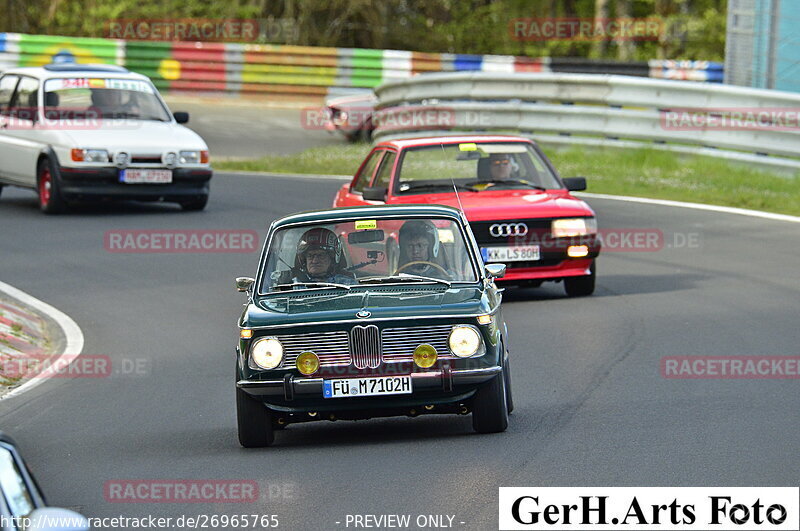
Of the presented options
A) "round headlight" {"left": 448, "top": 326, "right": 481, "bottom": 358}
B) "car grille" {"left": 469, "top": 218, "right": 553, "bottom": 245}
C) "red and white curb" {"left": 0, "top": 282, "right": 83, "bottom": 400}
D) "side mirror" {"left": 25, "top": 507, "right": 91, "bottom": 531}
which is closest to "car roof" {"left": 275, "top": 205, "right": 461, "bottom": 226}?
"round headlight" {"left": 448, "top": 326, "right": 481, "bottom": 358}

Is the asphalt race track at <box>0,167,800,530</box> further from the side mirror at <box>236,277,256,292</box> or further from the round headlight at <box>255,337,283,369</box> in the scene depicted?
the side mirror at <box>236,277,256,292</box>

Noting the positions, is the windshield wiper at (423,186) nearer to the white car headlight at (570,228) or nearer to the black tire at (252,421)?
the white car headlight at (570,228)

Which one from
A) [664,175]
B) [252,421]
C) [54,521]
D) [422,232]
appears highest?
[54,521]

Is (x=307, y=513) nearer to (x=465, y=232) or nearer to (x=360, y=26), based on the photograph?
(x=465, y=232)

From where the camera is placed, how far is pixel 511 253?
44.9ft

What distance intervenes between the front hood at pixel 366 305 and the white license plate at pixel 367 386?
0.32m

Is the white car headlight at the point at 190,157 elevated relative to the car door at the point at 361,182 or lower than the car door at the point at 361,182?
lower

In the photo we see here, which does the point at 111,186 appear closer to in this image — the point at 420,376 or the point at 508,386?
the point at 508,386

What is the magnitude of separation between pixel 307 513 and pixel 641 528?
1.46m

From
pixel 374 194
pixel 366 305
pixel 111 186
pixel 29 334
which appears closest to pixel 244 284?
pixel 366 305

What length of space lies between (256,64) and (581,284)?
28805mm

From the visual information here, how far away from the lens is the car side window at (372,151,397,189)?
14.5m

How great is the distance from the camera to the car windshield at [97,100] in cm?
2075

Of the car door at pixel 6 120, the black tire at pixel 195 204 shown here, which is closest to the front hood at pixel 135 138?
the black tire at pixel 195 204
